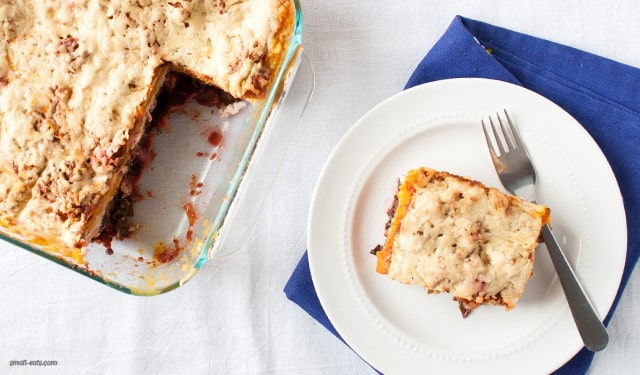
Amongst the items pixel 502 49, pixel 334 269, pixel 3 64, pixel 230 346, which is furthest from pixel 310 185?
pixel 3 64

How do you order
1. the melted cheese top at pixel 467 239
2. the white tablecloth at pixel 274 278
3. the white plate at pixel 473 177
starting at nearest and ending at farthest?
the melted cheese top at pixel 467 239 < the white plate at pixel 473 177 < the white tablecloth at pixel 274 278

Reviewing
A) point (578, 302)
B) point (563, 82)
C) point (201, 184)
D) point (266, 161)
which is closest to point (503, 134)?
point (563, 82)

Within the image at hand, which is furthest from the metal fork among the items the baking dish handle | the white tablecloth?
the baking dish handle

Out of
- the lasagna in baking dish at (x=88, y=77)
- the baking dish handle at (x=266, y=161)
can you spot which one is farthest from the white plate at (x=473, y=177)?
the lasagna in baking dish at (x=88, y=77)

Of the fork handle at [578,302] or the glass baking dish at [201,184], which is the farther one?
the glass baking dish at [201,184]

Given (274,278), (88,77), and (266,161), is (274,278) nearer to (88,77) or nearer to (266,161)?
(266,161)

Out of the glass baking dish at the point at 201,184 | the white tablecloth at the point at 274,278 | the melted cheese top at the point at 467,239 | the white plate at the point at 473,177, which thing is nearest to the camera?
the melted cheese top at the point at 467,239

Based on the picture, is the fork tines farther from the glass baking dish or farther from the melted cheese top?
the glass baking dish

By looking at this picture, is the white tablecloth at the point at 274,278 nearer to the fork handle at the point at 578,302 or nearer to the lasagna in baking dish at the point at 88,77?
the lasagna in baking dish at the point at 88,77

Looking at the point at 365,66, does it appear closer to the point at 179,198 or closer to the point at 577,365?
the point at 179,198
